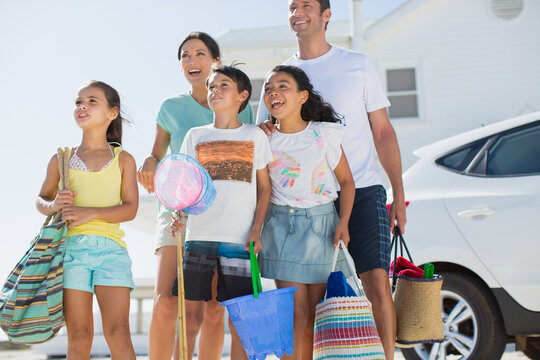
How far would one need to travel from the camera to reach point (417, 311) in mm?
3400

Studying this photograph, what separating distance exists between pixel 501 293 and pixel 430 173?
3.52 ft

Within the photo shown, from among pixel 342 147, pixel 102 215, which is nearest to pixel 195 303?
pixel 102 215

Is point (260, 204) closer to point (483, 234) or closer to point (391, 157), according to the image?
point (391, 157)

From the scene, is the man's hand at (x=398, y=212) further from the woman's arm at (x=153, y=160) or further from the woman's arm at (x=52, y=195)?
the woman's arm at (x=52, y=195)

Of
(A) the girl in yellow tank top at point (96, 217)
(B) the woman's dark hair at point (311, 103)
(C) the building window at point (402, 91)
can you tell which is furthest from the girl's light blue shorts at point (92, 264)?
(C) the building window at point (402, 91)

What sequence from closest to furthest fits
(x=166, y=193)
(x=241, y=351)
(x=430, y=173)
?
(x=166, y=193)
(x=241, y=351)
(x=430, y=173)

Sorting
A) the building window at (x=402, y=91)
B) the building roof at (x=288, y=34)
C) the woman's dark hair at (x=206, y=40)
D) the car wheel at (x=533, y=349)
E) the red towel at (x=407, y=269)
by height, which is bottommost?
the car wheel at (x=533, y=349)

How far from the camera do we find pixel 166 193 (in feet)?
9.26

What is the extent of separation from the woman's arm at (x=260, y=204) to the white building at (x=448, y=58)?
8.56m

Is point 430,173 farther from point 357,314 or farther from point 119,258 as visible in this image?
point 119,258

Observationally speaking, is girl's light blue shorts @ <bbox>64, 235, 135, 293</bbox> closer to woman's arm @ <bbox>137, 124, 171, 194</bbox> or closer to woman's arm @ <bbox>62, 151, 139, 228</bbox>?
woman's arm @ <bbox>62, 151, 139, 228</bbox>

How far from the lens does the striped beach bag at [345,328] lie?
2.85 metres

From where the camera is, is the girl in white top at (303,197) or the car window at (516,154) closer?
the girl in white top at (303,197)

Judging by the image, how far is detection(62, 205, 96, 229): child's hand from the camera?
124 inches
